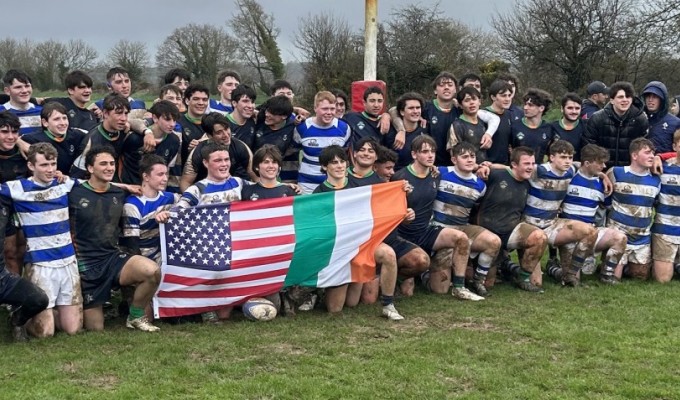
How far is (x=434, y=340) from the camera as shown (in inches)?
234

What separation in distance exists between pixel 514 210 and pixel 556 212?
61 centimetres

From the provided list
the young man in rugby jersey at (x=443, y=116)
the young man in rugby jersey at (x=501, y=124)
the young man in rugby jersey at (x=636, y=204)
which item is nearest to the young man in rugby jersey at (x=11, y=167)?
the young man in rugby jersey at (x=443, y=116)

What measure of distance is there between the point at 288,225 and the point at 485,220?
8.04ft

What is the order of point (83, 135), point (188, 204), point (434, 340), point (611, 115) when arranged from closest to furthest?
point (434, 340) → point (188, 204) → point (83, 135) → point (611, 115)

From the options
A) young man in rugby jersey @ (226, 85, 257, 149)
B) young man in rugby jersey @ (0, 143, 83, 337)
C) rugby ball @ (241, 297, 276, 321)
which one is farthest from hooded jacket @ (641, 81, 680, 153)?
young man in rugby jersey @ (0, 143, 83, 337)

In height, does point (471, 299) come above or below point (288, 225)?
below

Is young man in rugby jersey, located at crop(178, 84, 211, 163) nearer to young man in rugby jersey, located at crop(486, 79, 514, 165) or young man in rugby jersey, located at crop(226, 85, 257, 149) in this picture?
young man in rugby jersey, located at crop(226, 85, 257, 149)

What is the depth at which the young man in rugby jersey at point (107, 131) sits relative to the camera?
693 cm

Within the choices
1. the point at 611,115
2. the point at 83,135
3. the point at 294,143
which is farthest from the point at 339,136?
the point at 611,115

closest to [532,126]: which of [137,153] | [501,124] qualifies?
[501,124]

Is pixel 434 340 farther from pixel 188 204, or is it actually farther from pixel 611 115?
pixel 611 115

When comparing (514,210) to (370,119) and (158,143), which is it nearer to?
(370,119)

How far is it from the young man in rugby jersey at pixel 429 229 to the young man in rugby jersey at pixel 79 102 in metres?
3.57

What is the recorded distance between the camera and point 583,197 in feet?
26.6
